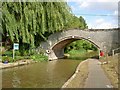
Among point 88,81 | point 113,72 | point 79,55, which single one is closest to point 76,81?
point 88,81

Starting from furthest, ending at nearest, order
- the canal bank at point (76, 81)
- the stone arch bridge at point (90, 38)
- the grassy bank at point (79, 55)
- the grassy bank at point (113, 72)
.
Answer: the grassy bank at point (79, 55) → the stone arch bridge at point (90, 38) → the grassy bank at point (113, 72) → the canal bank at point (76, 81)

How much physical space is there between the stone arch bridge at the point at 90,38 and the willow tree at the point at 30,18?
423cm

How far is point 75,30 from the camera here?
3569 centimetres

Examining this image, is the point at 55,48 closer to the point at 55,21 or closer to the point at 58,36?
the point at 58,36

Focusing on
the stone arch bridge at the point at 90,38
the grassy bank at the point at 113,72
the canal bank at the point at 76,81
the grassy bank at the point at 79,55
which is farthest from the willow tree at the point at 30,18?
the canal bank at the point at 76,81

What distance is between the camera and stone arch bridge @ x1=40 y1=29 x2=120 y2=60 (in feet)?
111

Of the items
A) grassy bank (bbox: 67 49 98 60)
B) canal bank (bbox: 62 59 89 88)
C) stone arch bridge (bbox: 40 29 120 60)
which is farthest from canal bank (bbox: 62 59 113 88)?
grassy bank (bbox: 67 49 98 60)

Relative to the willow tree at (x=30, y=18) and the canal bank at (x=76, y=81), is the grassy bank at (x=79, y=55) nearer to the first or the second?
the willow tree at (x=30, y=18)

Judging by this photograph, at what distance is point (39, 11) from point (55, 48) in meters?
11.0

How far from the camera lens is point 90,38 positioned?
115 ft

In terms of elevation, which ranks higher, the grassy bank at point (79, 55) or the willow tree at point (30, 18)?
the willow tree at point (30, 18)

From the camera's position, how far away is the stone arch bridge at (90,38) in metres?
33.9

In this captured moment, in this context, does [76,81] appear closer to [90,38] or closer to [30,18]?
[30,18]

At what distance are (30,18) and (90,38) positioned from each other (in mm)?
10338
